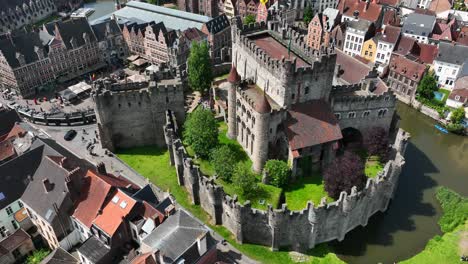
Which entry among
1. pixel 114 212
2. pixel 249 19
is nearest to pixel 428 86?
pixel 249 19

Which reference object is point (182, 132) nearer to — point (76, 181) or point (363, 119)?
point (76, 181)

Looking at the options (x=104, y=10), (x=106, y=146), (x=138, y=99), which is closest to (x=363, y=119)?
(x=138, y=99)

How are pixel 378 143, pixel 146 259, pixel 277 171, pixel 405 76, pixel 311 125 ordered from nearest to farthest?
pixel 146 259, pixel 277 171, pixel 311 125, pixel 378 143, pixel 405 76

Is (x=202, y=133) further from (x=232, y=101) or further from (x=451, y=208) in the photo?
(x=451, y=208)

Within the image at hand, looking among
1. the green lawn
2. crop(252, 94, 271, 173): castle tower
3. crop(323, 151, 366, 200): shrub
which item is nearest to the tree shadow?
crop(323, 151, 366, 200): shrub

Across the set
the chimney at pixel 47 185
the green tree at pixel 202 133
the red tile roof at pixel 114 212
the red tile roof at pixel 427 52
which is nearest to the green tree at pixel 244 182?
the green tree at pixel 202 133

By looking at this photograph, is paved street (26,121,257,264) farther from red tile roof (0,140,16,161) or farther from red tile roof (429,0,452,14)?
red tile roof (429,0,452,14)
